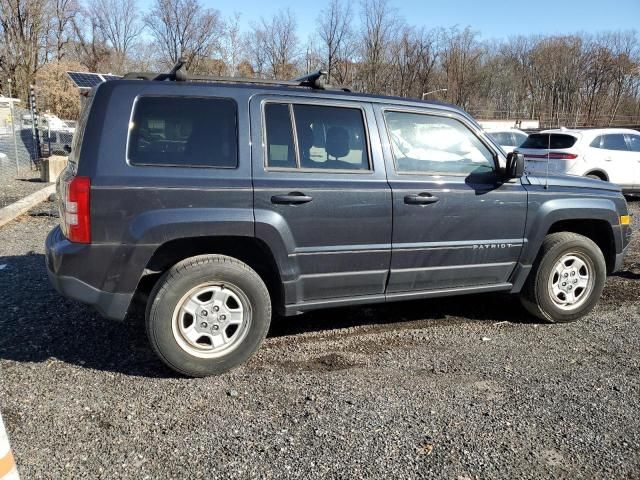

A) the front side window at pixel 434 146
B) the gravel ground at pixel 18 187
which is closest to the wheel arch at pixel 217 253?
the front side window at pixel 434 146

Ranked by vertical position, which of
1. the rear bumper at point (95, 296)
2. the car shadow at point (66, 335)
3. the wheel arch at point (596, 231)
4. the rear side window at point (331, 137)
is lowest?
the car shadow at point (66, 335)

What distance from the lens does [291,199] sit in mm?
3594

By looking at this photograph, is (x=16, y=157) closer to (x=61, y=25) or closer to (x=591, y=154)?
(x=591, y=154)

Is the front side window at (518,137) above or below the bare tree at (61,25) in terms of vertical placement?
below

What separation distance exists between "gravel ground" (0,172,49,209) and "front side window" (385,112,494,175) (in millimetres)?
8323

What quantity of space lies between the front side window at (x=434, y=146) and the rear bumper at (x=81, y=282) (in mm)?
2182

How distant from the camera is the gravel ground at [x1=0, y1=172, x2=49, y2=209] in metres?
10.5

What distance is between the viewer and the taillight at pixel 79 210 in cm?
322

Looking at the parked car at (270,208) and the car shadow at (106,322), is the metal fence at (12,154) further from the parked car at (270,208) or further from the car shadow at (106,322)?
the parked car at (270,208)

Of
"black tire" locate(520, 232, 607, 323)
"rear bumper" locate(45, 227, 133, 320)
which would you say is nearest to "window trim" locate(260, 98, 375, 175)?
"rear bumper" locate(45, 227, 133, 320)

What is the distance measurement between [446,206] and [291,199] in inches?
49.1

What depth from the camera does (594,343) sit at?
432 cm

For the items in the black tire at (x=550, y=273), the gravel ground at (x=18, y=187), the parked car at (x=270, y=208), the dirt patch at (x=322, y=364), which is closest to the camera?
the parked car at (x=270, y=208)

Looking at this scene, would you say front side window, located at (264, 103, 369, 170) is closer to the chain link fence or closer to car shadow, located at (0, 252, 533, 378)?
car shadow, located at (0, 252, 533, 378)
